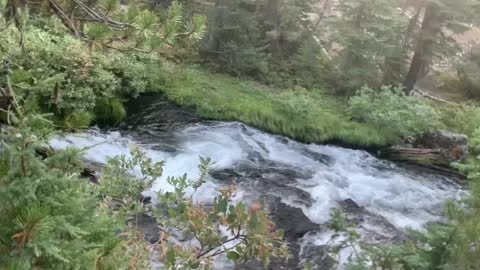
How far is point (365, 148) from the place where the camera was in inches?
517

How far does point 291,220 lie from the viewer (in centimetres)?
854

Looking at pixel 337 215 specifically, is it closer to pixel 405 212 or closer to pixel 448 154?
pixel 405 212

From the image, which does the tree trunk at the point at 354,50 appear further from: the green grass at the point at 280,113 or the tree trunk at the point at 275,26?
the tree trunk at the point at 275,26

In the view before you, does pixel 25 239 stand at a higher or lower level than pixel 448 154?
higher

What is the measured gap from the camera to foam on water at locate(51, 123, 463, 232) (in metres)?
9.67

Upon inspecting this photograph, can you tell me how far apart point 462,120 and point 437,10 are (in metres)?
3.38

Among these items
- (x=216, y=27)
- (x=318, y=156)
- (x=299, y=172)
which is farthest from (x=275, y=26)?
(x=299, y=172)

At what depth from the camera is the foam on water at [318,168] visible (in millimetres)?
9672

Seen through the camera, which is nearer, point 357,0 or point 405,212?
point 405,212

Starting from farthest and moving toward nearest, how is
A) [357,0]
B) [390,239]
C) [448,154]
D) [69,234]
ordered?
[357,0]
[448,154]
[390,239]
[69,234]

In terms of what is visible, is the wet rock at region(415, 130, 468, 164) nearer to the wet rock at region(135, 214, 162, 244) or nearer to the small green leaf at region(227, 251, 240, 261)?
the wet rock at region(135, 214, 162, 244)

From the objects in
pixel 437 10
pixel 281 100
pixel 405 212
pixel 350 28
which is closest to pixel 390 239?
pixel 405 212

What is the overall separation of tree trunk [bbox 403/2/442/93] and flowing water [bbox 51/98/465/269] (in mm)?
4111

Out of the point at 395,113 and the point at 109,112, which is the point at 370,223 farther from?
the point at 109,112
